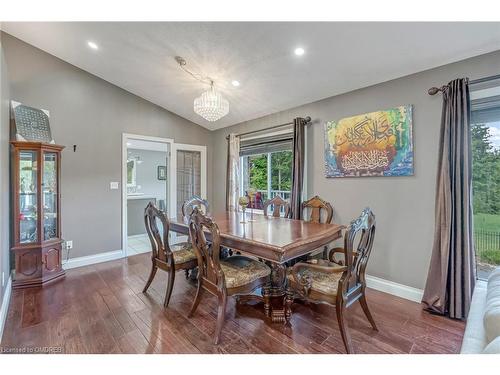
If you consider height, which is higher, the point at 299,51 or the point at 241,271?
the point at 299,51

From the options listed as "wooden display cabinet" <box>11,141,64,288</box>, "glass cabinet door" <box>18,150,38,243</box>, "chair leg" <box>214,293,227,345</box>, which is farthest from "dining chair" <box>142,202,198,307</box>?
"glass cabinet door" <box>18,150,38,243</box>

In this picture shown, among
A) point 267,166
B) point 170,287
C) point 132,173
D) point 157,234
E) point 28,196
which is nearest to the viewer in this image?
point 170,287

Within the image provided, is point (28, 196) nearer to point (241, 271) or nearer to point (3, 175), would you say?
point (3, 175)

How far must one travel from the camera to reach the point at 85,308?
247 centimetres

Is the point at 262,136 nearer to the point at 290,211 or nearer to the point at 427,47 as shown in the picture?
the point at 290,211

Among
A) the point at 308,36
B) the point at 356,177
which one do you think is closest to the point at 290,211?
the point at 356,177

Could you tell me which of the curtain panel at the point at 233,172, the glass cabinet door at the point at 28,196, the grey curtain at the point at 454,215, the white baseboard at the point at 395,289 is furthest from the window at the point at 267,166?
the glass cabinet door at the point at 28,196

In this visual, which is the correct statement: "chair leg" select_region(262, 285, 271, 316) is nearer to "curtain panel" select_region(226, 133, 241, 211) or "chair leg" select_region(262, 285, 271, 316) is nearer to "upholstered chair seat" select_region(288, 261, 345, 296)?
"upholstered chair seat" select_region(288, 261, 345, 296)

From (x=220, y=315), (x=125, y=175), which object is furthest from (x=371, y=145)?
(x=125, y=175)

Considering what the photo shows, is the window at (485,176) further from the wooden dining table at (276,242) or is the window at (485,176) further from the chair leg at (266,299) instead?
the chair leg at (266,299)

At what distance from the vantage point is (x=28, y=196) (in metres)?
3.14

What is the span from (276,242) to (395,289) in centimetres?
180

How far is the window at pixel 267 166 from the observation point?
13.3ft
